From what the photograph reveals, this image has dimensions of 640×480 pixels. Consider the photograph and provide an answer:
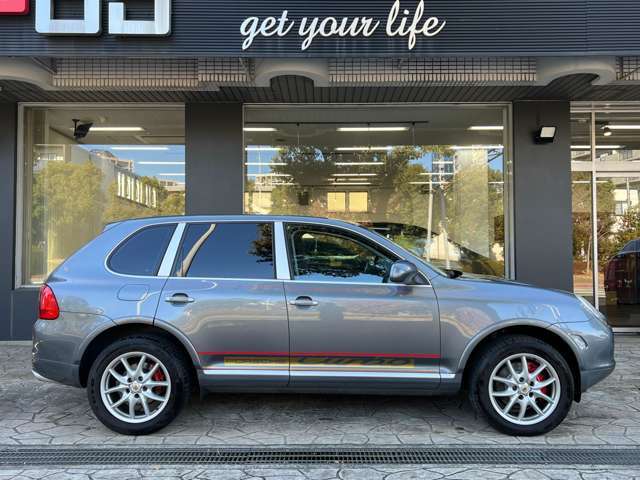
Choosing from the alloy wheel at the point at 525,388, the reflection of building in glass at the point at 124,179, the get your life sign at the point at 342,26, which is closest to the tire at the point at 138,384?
the alloy wheel at the point at 525,388

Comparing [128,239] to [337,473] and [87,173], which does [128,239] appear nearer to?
[337,473]

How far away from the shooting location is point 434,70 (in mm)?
6398

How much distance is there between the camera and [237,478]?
342 cm

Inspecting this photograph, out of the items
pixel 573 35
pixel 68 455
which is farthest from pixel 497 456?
pixel 573 35

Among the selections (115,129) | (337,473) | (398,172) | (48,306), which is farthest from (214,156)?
(337,473)

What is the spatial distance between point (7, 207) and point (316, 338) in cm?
602

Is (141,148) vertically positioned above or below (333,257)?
above

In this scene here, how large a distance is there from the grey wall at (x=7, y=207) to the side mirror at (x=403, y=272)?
6267 millimetres

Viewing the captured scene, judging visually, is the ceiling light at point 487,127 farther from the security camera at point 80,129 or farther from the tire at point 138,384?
the tire at point 138,384

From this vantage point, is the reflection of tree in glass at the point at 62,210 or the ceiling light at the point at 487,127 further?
the ceiling light at the point at 487,127

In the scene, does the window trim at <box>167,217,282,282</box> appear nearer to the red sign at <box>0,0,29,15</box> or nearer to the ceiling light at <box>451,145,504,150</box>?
the red sign at <box>0,0,29,15</box>

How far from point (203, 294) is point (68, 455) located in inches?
58.8

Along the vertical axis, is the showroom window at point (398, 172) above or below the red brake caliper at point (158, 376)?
above

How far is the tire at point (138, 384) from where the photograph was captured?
13.3 ft
